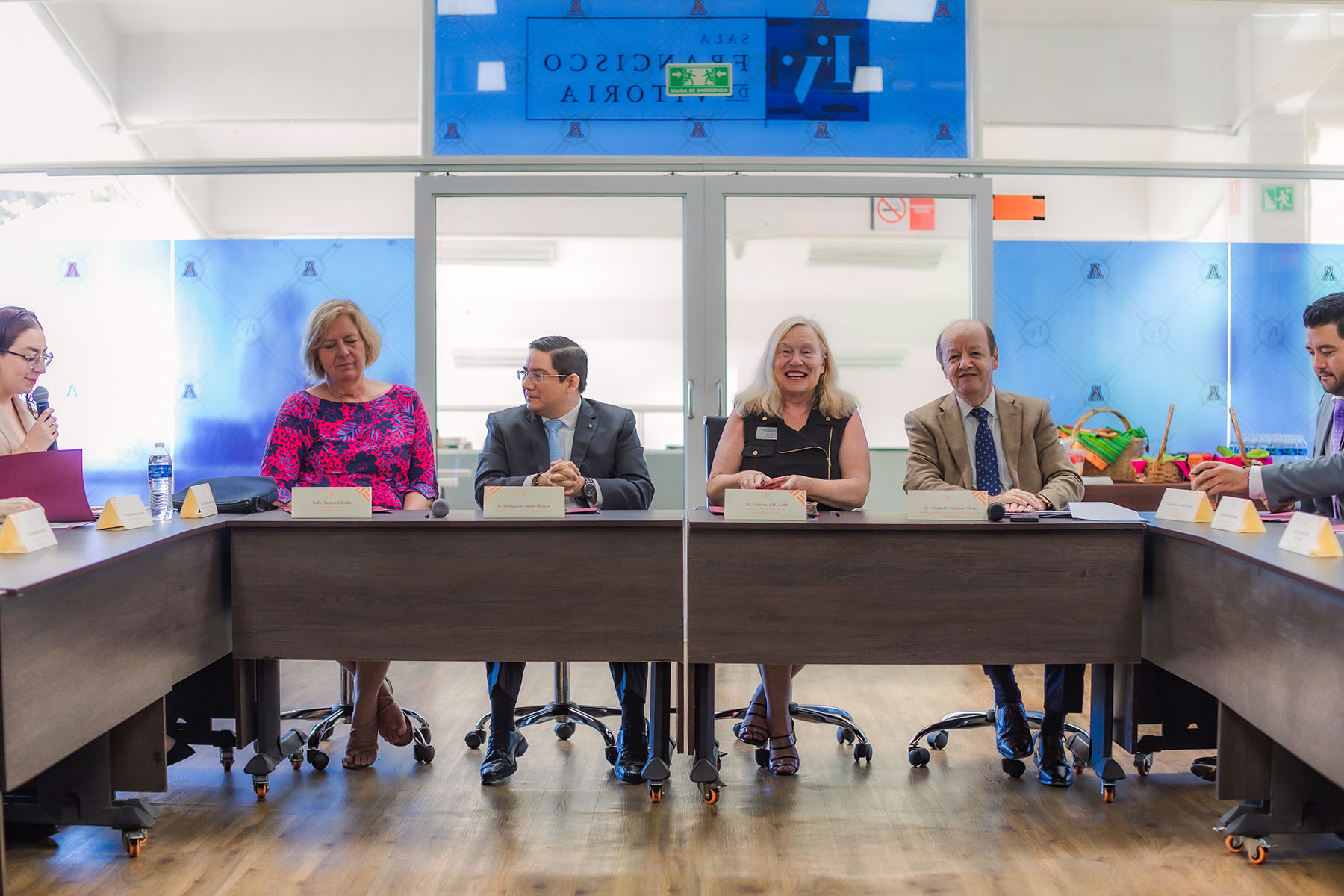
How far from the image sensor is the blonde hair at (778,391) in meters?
2.66

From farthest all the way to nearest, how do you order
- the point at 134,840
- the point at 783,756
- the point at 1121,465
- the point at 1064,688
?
the point at 1121,465, the point at 783,756, the point at 1064,688, the point at 134,840

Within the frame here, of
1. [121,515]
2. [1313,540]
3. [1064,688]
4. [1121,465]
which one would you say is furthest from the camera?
[1121,465]

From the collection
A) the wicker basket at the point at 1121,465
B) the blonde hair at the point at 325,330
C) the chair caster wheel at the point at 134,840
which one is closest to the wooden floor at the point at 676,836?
the chair caster wheel at the point at 134,840

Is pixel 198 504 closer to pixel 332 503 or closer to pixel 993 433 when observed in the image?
pixel 332 503

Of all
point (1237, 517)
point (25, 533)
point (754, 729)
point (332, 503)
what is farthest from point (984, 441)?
point (25, 533)

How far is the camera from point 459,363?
3967 mm

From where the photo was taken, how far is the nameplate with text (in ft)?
5.92

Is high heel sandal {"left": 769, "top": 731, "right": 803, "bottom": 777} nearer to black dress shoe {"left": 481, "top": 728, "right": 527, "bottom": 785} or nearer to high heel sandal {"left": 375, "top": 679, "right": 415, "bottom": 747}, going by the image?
black dress shoe {"left": 481, "top": 728, "right": 527, "bottom": 785}

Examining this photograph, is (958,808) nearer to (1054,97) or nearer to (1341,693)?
(1341,693)

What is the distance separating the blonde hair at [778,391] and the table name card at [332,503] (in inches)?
42.2

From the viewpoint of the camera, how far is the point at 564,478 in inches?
97.0

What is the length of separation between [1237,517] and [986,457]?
706 millimetres

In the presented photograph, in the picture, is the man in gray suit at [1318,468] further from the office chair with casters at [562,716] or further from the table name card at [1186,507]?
the office chair with casters at [562,716]

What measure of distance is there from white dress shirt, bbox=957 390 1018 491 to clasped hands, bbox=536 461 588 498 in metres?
1.14
